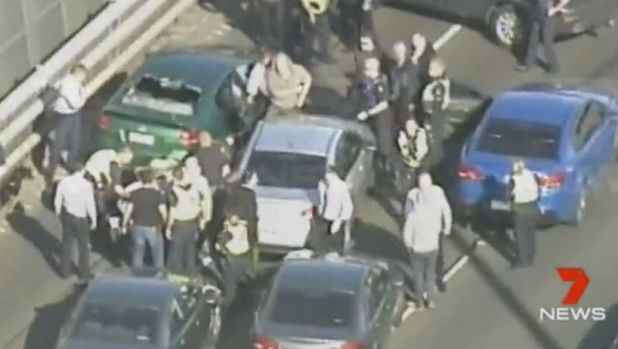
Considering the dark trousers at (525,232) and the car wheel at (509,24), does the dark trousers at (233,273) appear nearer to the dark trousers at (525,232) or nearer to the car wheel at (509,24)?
the dark trousers at (525,232)

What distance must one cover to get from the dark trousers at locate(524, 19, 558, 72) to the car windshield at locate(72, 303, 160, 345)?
29.6ft

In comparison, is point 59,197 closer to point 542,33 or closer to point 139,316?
point 139,316

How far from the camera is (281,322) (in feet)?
80.1

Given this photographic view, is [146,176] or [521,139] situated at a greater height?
[521,139]

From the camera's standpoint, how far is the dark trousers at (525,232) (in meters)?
26.6

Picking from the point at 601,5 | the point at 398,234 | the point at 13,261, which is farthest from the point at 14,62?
the point at 601,5

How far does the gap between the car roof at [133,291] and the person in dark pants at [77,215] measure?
5.90 ft

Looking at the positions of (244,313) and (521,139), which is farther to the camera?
(521,139)

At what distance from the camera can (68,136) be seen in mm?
29016

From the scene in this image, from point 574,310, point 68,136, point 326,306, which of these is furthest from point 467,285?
point 68,136

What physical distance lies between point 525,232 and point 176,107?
5076mm

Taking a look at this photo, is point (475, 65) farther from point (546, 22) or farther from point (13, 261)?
point (13, 261)

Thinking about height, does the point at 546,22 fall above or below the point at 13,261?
above

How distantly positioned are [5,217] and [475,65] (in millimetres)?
7303
